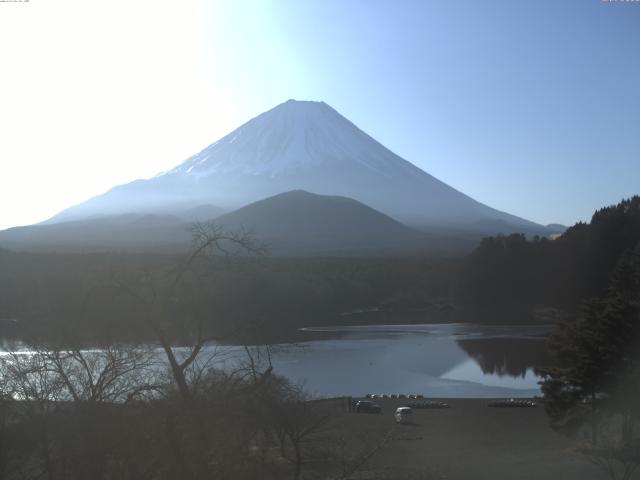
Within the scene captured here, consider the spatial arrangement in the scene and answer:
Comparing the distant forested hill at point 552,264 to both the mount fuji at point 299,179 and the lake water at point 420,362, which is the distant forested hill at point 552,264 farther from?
the mount fuji at point 299,179

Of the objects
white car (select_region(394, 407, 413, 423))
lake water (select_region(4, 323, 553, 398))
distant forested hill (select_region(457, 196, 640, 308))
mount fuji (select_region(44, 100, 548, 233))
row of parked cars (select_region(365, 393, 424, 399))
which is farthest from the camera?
mount fuji (select_region(44, 100, 548, 233))

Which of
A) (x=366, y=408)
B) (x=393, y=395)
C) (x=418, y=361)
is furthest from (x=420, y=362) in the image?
(x=366, y=408)

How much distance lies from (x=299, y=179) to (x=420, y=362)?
85.7 metres

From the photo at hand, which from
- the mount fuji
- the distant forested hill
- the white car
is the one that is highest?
the mount fuji

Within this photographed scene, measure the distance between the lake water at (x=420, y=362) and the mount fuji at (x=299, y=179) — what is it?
69670 millimetres

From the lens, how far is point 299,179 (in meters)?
108

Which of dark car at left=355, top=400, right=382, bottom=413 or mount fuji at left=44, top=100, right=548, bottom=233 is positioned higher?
mount fuji at left=44, top=100, right=548, bottom=233

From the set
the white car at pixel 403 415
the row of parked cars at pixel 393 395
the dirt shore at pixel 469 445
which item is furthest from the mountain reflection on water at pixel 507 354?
the white car at pixel 403 415

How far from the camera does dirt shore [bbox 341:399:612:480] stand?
31.8ft

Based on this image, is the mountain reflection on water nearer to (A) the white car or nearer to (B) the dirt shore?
(B) the dirt shore

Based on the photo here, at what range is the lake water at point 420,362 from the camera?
62.6ft

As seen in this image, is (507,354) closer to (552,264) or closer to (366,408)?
(366,408)

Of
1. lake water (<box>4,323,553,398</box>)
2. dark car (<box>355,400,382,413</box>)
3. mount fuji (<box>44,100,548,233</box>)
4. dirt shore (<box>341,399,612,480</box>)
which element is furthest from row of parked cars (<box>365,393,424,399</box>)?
mount fuji (<box>44,100,548,233</box>)

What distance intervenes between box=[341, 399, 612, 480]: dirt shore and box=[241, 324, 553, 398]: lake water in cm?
252
